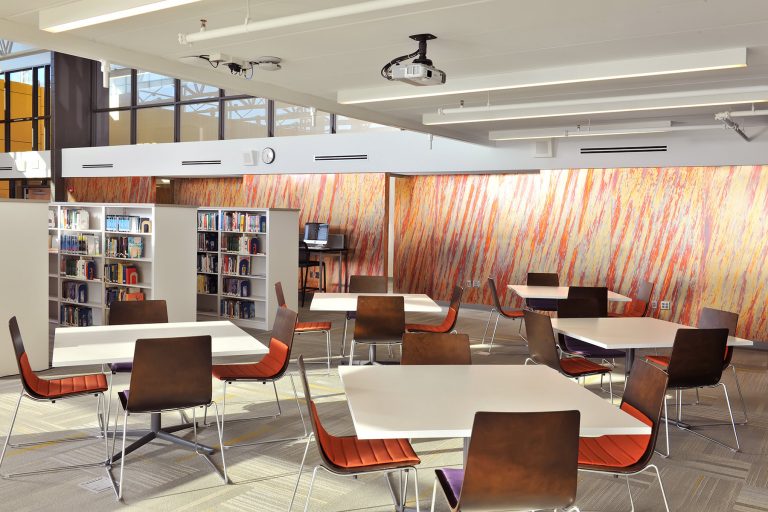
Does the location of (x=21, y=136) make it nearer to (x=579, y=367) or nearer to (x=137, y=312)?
(x=137, y=312)

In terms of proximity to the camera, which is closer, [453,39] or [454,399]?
[454,399]

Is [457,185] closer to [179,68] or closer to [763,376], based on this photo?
[763,376]

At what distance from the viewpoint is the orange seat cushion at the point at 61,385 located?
14.1ft

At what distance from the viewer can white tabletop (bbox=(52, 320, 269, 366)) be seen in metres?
4.13

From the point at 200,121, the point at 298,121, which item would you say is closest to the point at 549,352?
the point at 298,121

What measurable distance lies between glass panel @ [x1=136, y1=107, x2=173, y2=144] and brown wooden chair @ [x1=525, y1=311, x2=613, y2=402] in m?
11.8

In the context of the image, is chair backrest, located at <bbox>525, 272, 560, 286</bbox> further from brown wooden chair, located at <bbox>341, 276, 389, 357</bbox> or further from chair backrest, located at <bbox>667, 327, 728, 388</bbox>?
chair backrest, located at <bbox>667, 327, 728, 388</bbox>

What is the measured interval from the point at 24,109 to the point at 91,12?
1459 cm

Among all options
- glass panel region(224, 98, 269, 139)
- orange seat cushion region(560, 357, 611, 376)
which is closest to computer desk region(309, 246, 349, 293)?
glass panel region(224, 98, 269, 139)

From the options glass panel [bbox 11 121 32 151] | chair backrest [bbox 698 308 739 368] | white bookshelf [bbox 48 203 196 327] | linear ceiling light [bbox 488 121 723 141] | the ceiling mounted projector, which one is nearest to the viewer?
the ceiling mounted projector

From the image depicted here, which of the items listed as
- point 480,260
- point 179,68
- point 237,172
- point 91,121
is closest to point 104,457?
point 179,68

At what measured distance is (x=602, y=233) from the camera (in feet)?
35.4

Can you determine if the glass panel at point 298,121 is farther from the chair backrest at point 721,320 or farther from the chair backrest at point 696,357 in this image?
the chair backrest at point 696,357

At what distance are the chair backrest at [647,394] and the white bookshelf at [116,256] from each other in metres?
6.38
